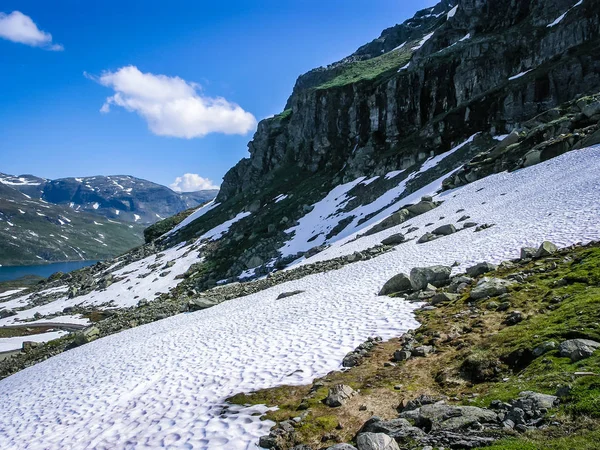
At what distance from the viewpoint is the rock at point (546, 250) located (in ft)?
45.9

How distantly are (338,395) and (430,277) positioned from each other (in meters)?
9.48

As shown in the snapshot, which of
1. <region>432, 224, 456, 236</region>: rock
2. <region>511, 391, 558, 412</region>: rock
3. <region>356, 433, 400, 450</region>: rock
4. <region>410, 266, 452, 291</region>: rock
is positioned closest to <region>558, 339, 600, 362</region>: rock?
<region>511, 391, 558, 412</region>: rock

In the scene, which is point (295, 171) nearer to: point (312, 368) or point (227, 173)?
point (227, 173)

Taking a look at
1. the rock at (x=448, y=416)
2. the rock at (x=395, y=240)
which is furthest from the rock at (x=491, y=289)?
the rock at (x=395, y=240)

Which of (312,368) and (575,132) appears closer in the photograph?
(312,368)

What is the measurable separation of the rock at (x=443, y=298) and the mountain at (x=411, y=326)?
1.9 inches

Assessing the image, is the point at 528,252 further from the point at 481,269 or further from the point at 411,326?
the point at 411,326

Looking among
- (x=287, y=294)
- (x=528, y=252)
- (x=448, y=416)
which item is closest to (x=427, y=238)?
(x=528, y=252)

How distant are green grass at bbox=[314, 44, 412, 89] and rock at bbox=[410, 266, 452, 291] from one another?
78220 mm

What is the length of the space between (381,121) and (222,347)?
222ft

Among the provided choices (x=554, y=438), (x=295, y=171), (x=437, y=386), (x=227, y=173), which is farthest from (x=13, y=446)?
(x=227, y=173)

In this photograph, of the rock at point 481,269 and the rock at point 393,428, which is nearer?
the rock at point 393,428

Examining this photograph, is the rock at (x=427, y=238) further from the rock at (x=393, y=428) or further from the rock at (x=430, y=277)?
the rock at (x=393, y=428)

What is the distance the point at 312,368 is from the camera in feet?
34.3
